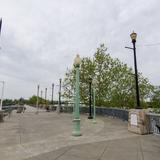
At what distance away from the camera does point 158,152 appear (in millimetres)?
6641

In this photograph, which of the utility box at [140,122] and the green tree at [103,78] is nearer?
the utility box at [140,122]

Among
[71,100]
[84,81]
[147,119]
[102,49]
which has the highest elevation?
[102,49]

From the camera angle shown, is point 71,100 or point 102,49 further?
point 71,100

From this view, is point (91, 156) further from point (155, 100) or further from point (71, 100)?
point (155, 100)

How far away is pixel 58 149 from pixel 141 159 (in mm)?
2793

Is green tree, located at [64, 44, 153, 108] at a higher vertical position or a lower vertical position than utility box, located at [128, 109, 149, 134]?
higher

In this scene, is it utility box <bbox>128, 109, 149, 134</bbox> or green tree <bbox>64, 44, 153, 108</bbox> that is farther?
green tree <bbox>64, 44, 153, 108</bbox>

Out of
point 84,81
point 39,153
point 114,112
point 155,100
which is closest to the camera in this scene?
point 39,153

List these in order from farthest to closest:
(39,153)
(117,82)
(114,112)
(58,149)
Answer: (117,82)
(114,112)
(58,149)
(39,153)

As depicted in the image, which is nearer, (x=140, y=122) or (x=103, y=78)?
(x=140, y=122)

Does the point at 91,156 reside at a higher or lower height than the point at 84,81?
lower

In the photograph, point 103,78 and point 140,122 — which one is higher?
point 103,78

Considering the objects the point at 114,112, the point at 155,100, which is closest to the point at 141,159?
the point at 114,112

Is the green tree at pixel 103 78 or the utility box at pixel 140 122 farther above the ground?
the green tree at pixel 103 78
